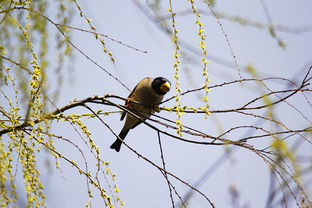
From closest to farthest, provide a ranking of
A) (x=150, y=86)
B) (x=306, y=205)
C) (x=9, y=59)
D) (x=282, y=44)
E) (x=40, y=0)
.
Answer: (x=306, y=205), (x=282, y=44), (x=40, y=0), (x=9, y=59), (x=150, y=86)

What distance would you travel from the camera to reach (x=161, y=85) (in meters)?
3.90

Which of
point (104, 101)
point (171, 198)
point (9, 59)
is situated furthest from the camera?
point (104, 101)

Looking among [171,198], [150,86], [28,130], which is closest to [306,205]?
[171,198]

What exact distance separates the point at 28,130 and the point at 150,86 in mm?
2061

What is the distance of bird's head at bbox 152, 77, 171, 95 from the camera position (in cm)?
382

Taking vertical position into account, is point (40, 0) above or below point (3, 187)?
above

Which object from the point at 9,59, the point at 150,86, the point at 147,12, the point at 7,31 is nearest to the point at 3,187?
the point at 9,59

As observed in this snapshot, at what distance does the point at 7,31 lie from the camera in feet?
5.66

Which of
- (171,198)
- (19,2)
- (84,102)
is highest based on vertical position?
(19,2)

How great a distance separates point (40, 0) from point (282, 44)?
3.09 feet

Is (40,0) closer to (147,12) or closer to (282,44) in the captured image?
(147,12)

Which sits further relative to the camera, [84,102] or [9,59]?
[84,102]

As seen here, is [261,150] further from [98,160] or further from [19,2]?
[19,2]

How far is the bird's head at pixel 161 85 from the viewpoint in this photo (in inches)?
151
